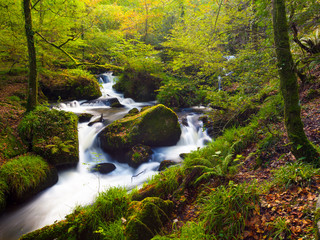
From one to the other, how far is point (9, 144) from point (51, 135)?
127cm

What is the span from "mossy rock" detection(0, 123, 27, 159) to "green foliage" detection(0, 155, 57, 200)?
452mm

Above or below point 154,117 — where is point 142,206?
below

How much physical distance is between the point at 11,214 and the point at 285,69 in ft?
23.2

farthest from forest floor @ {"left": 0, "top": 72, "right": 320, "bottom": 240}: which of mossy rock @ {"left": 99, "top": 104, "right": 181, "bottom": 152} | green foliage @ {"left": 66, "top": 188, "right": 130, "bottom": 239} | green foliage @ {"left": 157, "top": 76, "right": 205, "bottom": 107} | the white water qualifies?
green foliage @ {"left": 157, "top": 76, "right": 205, "bottom": 107}

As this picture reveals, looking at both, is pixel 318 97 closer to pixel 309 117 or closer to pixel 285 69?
pixel 309 117

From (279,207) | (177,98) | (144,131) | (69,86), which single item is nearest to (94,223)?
(279,207)

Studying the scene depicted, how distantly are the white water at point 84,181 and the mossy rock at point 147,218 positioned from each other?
186 centimetres

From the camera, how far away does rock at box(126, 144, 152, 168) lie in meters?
7.43

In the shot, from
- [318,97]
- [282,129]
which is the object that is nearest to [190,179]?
[282,129]

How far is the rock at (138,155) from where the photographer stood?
7.43 metres

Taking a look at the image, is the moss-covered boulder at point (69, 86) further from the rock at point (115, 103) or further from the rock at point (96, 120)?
the rock at point (96, 120)

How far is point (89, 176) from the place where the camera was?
6754mm

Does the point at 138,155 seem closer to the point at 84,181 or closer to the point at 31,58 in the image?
the point at 84,181

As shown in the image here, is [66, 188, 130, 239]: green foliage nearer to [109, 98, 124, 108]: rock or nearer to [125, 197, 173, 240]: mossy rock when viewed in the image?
[125, 197, 173, 240]: mossy rock
